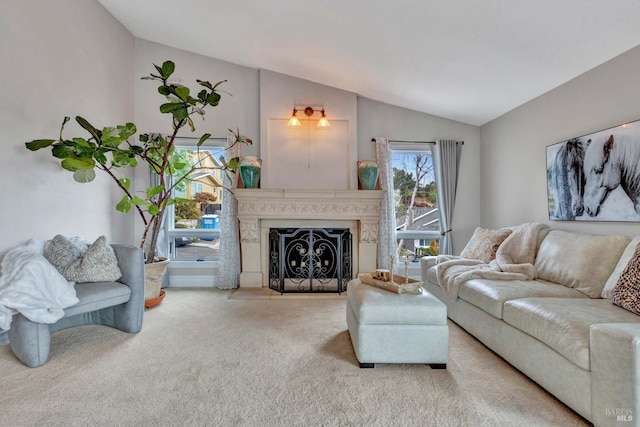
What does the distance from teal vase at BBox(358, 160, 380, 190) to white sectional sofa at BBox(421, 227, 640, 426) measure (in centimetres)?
157

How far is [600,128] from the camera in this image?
8.49 ft

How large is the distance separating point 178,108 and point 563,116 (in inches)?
151

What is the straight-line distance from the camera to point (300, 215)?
4039 mm

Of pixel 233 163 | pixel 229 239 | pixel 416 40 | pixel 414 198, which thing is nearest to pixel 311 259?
pixel 229 239

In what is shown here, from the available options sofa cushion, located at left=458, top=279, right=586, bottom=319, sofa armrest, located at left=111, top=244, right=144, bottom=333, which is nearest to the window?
sofa cushion, located at left=458, top=279, right=586, bottom=319

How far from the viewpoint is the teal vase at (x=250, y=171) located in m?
3.89

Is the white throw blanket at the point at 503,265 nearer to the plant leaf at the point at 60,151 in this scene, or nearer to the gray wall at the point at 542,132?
the gray wall at the point at 542,132

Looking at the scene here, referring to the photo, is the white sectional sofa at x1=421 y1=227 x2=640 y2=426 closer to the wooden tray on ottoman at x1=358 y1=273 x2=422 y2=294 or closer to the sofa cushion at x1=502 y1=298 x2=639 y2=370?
the sofa cushion at x1=502 y1=298 x2=639 y2=370

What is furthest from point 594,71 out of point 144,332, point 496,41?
point 144,332

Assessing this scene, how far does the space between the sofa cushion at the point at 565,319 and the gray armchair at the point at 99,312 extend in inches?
114

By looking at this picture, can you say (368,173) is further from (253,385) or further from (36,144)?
(36,144)

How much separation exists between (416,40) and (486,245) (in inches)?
86.0

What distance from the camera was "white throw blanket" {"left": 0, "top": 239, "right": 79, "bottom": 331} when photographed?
1940 millimetres

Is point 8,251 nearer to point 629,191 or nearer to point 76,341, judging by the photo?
point 76,341
